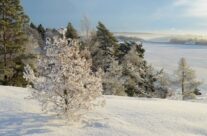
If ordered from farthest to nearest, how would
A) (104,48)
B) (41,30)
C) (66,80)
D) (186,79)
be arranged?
(41,30)
(104,48)
(186,79)
(66,80)

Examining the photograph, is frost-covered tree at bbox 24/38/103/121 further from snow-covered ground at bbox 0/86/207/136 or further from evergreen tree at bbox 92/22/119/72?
evergreen tree at bbox 92/22/119/72

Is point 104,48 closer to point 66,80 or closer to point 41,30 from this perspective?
point 66,80

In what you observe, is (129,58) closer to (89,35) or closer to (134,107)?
(89,35)

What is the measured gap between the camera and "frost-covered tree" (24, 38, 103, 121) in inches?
750

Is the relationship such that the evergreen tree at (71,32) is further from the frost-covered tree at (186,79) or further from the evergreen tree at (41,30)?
the evergreen tree at (41,30)

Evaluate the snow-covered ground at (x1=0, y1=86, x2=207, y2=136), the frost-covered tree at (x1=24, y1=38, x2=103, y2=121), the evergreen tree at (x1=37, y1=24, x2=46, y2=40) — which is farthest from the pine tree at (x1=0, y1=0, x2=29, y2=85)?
the evergreen tree at (x1=37, y1=24, x2=46, y2=40)

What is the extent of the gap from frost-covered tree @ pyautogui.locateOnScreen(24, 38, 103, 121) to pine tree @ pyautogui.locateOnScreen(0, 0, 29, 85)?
21128 millimetres

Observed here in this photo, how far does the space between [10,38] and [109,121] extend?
2306cm

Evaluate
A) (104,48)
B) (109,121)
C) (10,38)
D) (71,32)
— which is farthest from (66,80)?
(71,32)

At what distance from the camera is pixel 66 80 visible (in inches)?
751

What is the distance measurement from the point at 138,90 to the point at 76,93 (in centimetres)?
3915

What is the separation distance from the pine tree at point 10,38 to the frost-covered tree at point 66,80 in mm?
21128

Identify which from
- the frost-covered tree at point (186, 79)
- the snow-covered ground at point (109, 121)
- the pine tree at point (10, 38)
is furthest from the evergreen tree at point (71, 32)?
the snow-covered ground at point (109, 121)

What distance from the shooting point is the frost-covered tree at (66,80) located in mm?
19047
